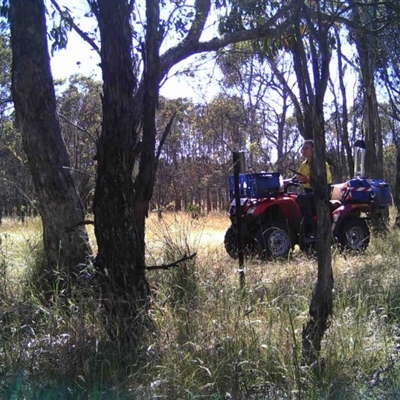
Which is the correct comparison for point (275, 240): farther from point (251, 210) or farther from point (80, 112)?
point (80, 112)

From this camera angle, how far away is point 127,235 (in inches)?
161

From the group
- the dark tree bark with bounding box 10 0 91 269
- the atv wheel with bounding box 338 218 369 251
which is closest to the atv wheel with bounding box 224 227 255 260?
the atv wheel with bounding box 338 218 369 251

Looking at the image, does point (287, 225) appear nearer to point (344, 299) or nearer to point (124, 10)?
point (344, 299)

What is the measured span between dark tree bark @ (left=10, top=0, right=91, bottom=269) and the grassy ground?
1.84ft

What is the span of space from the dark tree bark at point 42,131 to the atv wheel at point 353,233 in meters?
4.99

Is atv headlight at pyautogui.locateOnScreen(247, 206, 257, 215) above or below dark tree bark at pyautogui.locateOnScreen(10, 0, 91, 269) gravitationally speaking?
below

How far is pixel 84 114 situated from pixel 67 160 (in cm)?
2492

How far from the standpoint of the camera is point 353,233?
8734 mm

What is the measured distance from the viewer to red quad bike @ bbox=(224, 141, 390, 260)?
316 inches

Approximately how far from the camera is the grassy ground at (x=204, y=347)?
3021 mm

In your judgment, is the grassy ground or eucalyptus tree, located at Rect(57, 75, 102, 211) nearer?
the grassy ground

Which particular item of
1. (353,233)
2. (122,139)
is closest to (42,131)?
(122,139)

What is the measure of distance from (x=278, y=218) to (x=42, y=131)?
4.49 m

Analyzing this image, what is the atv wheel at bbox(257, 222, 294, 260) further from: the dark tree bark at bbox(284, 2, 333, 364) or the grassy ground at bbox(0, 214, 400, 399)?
the dark tree bark at bbox(284, 2, 333, 364)
